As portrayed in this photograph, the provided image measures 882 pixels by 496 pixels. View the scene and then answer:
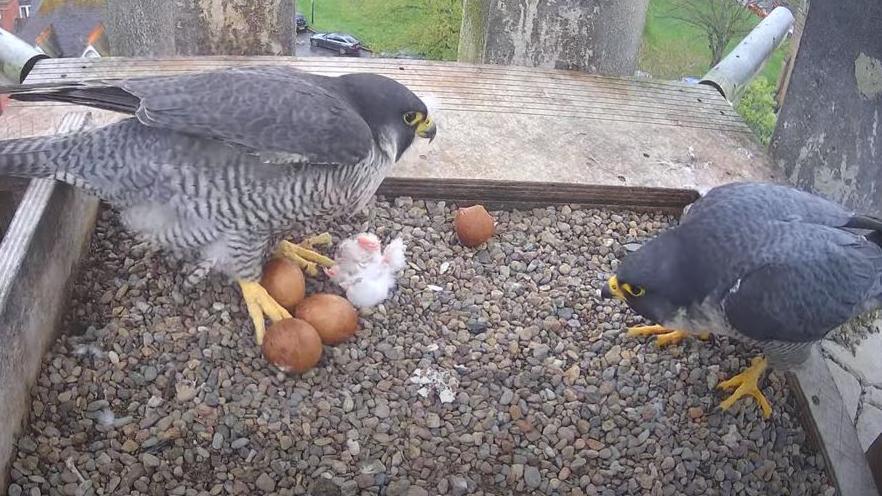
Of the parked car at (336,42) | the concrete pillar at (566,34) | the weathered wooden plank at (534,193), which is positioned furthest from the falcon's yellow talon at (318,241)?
the parked car at (336,42)

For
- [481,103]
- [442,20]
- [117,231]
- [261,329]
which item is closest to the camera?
[261,329]

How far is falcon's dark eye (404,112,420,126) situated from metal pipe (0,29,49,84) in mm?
2159

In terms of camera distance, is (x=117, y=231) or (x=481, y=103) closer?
(x=117, y=231)

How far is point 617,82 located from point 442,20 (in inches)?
186

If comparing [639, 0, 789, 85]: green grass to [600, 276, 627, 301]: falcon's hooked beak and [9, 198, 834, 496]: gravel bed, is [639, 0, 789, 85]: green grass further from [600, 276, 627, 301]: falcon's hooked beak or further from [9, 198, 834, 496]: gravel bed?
[600, 276, 627, 301]: falcon's hooked beak

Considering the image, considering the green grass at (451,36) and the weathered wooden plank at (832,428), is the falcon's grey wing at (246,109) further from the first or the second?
the green grass at (451,36)

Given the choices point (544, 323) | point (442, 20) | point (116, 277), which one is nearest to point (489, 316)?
point (544, 323)

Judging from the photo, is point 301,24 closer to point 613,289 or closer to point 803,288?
point 613,289

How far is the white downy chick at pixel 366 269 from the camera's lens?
2756 millimetres

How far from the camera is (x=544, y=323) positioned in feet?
9.18

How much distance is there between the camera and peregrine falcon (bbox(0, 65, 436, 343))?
7.73 ft

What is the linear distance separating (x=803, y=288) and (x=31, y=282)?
2.36 metres

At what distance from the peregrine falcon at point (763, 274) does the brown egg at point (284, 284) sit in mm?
1053

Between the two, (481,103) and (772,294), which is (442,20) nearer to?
(481,103)
